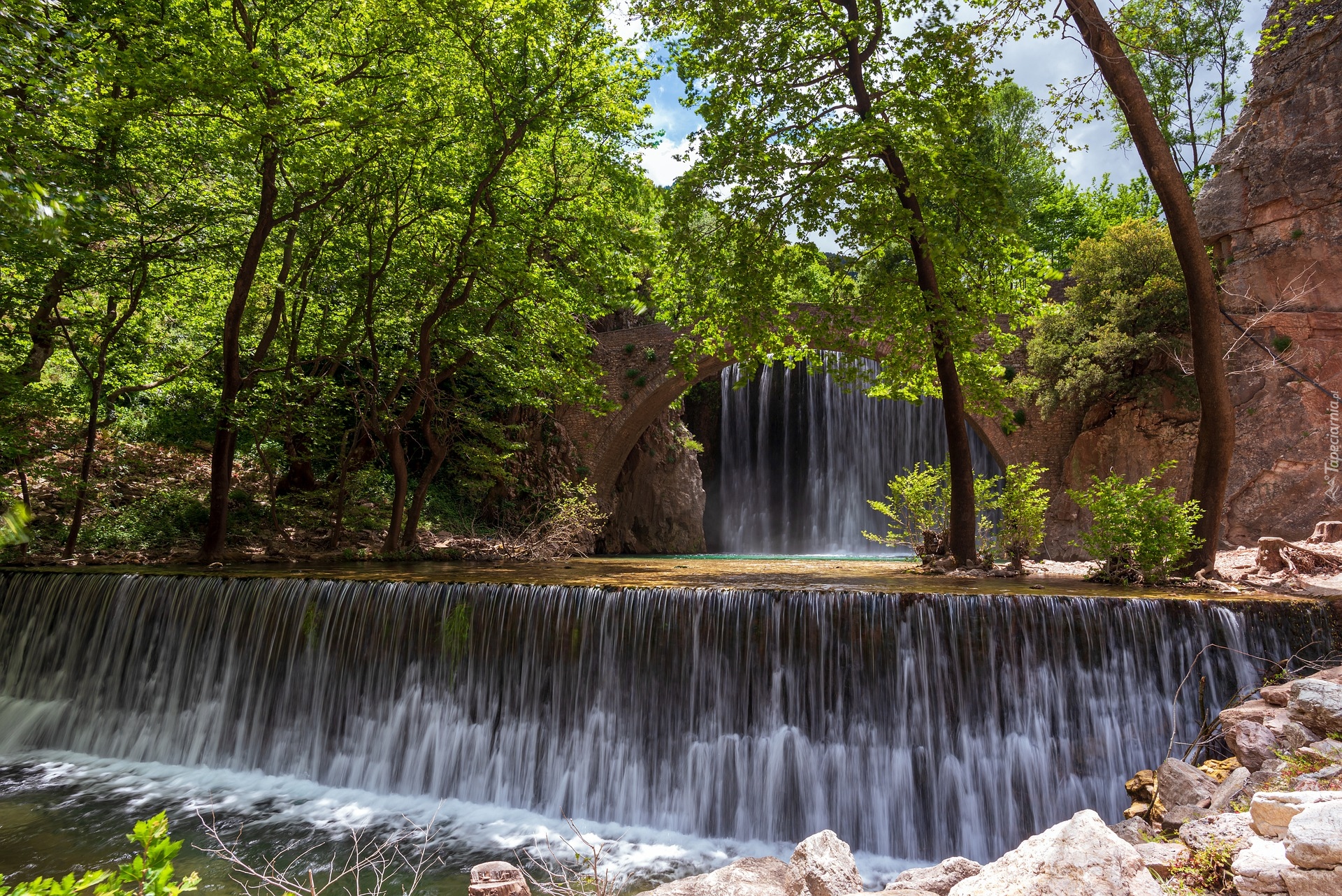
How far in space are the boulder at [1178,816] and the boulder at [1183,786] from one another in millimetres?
30

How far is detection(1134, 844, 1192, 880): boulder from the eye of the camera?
260 centimetres

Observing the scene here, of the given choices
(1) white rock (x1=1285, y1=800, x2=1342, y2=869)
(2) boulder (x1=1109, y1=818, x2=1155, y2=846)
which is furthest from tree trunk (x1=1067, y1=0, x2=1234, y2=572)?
(1) white rock (x1=1285, y1=800, x2=1342, y2=869)

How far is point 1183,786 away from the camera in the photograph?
11.3 ft

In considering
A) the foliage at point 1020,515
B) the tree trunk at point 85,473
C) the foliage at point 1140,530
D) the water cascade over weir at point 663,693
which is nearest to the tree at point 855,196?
the foliage at point 1020,515

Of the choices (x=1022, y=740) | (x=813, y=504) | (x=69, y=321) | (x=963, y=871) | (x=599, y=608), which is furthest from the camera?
(x=813, y=504)

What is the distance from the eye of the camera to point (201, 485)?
36.4 ft

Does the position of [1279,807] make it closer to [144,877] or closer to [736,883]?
[736,883]

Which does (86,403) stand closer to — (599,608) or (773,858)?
(599,608)

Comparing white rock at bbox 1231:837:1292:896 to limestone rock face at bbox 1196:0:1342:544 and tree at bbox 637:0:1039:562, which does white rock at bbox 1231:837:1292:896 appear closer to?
tree at bbox 637:0:1039:562

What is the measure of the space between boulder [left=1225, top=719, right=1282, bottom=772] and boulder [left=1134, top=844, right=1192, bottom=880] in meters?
1.03

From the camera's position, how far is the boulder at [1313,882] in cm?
202

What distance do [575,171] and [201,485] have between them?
7552mm

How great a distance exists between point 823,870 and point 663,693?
2627 mm

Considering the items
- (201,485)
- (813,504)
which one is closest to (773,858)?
(201,485)
